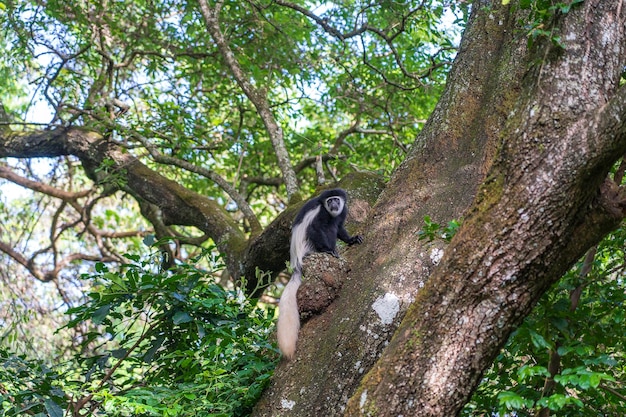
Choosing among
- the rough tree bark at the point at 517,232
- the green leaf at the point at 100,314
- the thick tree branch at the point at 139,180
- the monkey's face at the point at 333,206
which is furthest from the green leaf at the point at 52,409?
the monkey's face at the point at 333,206

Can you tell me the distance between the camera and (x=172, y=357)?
3.06 meters

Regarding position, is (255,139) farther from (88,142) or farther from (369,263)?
(369,263)

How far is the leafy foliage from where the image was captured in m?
2.65

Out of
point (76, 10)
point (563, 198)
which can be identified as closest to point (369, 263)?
point (563, 198)

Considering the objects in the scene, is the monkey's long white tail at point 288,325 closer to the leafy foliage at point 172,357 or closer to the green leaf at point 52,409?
the leafy foliage at point 172,357

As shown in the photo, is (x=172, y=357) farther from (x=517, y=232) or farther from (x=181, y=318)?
(x=517, y=232)

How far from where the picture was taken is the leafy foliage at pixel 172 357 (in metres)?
2.65

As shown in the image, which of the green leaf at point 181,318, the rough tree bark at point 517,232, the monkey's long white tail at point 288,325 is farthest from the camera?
the green leaf at point 181,318

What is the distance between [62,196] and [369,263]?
4.81m

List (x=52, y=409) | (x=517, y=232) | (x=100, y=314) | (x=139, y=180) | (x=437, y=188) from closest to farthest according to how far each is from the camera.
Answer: (x=517, y=232), (x=52, y=409), (x=100, y=314), (x=437, y=188), (x=139, y=180)

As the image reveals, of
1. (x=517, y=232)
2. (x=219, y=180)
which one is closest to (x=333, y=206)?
(x=219, y=180)

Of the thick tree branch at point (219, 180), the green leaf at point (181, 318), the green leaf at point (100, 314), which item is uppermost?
the thick tree branch at point (219, 180)

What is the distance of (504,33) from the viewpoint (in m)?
3.45

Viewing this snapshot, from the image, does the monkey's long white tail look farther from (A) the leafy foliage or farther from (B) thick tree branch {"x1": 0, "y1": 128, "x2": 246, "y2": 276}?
(B) thick tree branch {"x1": 0, "y1": 128, "x2": 246, "y2": 276}
